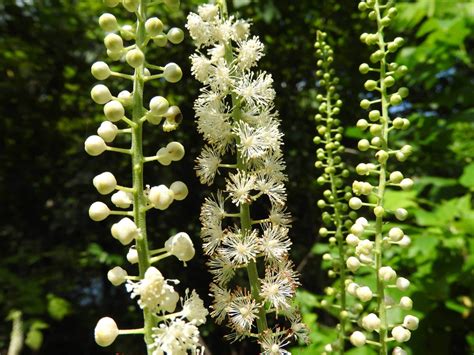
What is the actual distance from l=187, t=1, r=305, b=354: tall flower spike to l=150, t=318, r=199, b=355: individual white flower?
0.16 m

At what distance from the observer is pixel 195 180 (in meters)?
4.09

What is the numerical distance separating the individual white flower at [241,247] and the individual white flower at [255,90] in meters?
0.30

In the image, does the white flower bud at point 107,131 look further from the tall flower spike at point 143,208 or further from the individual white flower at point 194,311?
the individual white flower at point 194,311

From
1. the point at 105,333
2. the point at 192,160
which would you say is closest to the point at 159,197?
the point at 105,333

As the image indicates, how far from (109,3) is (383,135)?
2.15 ft

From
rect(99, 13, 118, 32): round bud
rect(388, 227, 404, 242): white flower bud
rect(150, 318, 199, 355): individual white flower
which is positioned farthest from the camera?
rect(388, 227, 404, 242): white flower bud

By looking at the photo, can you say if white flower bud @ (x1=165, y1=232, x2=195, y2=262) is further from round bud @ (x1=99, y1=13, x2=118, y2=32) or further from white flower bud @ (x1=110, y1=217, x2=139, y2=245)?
round bud @ (x1=99, y1=13, x2=118, y2=32)

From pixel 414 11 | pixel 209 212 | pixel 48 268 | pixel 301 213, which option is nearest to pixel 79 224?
pixel 48 268

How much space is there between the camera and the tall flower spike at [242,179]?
38.7 inches

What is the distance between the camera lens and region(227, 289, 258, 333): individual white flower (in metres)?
0.96

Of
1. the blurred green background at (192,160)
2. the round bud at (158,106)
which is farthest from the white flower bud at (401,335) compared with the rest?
the blurred green background at (192,160)

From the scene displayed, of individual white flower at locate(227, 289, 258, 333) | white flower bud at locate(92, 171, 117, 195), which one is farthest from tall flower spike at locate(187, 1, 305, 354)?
white flower bud at locate(92, 171, 117, 195)

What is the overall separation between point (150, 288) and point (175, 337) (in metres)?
0.10

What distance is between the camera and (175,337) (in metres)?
0.79
